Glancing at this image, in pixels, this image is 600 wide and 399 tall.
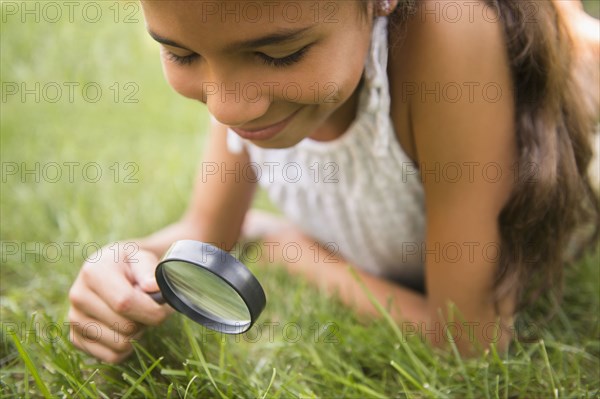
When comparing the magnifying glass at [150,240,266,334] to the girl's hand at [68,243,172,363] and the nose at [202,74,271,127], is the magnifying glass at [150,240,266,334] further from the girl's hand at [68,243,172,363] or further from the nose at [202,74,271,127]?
the nose at [202,74,271,127]

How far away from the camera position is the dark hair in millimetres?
1515

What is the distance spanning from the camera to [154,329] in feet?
5.30

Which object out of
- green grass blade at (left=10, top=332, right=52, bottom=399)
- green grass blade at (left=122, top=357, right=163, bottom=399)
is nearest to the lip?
green grass blade at (left=122, top=357, right=163, bottom=399)

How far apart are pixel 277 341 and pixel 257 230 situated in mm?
687

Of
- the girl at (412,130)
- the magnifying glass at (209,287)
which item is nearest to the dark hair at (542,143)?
the girl at (412,130)

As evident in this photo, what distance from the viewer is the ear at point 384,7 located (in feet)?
4.58

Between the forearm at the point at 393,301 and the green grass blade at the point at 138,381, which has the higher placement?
the green grass blade at the point at 138,381

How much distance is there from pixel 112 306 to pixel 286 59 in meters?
0.61

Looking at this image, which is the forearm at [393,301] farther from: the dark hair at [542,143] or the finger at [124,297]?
the finger at [124,297]

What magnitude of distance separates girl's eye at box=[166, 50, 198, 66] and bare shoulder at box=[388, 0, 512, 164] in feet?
1.45

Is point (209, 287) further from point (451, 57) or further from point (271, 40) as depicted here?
point (451, 57)

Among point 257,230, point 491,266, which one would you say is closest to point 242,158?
point 257,230

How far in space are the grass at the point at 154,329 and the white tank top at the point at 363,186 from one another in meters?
0.20

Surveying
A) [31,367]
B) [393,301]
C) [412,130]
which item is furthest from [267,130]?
[393,301]
